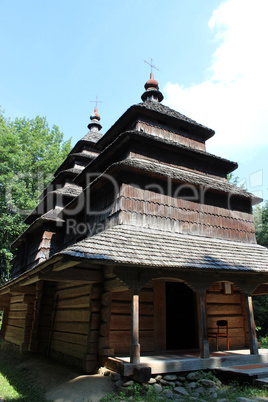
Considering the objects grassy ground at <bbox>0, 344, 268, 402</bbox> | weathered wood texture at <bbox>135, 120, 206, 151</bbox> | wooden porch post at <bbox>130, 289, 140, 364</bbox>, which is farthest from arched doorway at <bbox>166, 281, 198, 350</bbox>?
weathered wood texture at <bbox>135, 120, 206, 151</bbox>

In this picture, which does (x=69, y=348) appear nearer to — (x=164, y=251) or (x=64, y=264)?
(x=64, y=264)

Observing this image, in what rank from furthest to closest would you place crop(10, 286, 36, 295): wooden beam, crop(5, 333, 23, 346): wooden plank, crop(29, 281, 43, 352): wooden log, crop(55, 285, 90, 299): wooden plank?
crop(5, 333, 23, 346): wooden plank
crop(10, 286, 36, 295): wooden beam
crop(29, 281, 43, 352): wooden log
crop(55, 285, 90, 299): wooden plank

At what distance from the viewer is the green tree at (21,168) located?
21727 mm

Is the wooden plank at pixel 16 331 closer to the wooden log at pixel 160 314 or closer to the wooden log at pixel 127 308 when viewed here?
the wooden log at pixel 127 308

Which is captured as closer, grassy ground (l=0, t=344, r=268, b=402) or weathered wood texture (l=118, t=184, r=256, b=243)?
grassy ground (l=0, t=344, r=268, b=402)

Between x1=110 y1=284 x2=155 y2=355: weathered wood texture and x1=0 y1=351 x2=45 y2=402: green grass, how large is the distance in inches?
83.7

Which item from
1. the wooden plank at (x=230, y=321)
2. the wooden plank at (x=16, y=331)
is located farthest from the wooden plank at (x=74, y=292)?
the wooden plank at (x=230, y=321)

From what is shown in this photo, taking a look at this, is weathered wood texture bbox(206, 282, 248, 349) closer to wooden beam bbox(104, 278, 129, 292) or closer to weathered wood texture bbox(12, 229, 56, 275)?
wooden beam bbox(104, 278, 129, 292)

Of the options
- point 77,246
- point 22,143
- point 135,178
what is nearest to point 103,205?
point 135,178

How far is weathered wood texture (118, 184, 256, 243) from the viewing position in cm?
913

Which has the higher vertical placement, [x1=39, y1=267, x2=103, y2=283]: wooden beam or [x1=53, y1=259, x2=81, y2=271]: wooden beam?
[x1=53, y1=259, x2=81, y2=271]: wooden beam

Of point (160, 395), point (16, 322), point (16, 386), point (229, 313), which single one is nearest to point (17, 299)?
point (16, 322)

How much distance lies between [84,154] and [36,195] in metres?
7.61

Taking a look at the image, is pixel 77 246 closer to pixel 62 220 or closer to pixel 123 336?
pixel 123 336
